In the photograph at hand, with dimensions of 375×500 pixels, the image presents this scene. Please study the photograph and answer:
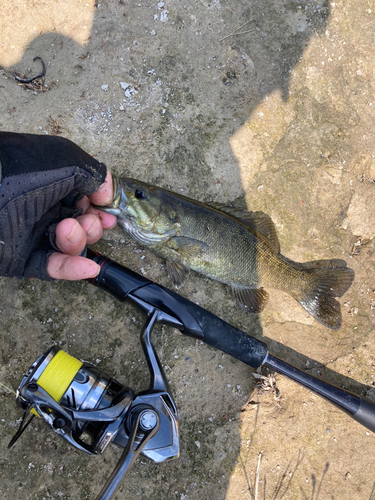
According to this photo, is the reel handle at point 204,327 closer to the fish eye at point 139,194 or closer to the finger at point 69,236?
the finger at point 69,236

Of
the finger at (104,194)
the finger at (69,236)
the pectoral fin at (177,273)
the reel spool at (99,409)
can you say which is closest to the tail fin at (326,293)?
the pectoral fin at (177,273)

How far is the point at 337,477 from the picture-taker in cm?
345

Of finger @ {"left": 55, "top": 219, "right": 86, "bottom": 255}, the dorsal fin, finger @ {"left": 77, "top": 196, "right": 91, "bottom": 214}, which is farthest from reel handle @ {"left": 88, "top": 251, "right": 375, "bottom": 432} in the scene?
the dorsal fin

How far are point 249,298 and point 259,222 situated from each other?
78cm

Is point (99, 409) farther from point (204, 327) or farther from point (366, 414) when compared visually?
point (366, 414)

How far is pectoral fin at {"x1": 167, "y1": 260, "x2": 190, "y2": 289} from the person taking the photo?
132 inches

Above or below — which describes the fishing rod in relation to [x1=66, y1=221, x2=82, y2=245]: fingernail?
below

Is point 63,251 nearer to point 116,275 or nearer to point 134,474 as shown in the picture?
point 116,275

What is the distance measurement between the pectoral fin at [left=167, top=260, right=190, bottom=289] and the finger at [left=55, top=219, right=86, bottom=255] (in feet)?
3.11

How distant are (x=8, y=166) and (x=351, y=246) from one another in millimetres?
3369

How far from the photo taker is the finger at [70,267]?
8.71ft

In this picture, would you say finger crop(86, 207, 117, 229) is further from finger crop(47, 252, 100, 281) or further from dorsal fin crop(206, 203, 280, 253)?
dorsal fin crop(206, 203, 280, 253)

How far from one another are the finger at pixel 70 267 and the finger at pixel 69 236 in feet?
0.25

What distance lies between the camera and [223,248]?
3262 millimetres
